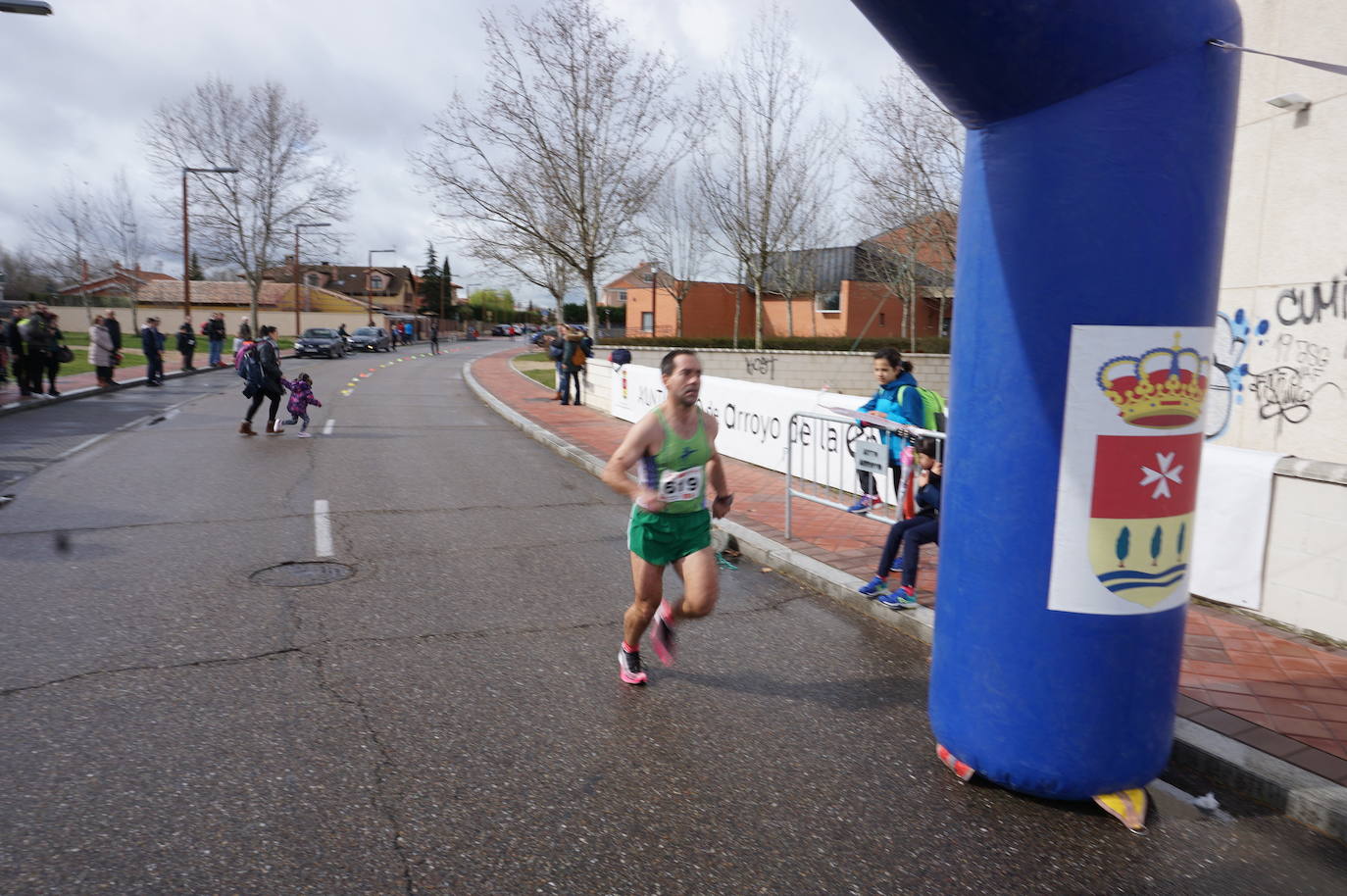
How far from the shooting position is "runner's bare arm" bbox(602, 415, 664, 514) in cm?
426

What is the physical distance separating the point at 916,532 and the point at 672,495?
1.95m

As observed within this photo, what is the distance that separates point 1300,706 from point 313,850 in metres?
4.38

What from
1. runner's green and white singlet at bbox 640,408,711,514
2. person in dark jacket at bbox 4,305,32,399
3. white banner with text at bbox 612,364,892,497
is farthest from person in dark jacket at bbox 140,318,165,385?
runner's green and white singlet at bbox 640,408,711,514

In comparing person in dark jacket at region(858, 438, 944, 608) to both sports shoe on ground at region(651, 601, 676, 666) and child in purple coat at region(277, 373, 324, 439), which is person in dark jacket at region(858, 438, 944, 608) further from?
child in purple coat at region(277, 373, 324, 439)

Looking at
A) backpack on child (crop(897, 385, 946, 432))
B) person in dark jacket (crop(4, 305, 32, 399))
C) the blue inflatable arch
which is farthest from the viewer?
person in dark jacket (crop(4, 305, 32, 399))

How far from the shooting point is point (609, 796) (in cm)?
349

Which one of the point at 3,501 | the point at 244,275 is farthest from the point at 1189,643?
the point at 244,275

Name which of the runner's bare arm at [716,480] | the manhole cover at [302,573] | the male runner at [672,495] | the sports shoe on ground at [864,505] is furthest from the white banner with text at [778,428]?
the manhole cover at [302,573]

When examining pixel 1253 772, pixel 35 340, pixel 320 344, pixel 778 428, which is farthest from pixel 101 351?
pixel 1253 772

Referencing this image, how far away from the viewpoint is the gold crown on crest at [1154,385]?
3229 millimetres

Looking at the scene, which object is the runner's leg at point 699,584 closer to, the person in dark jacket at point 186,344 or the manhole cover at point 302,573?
the manhole cover at point 302,573

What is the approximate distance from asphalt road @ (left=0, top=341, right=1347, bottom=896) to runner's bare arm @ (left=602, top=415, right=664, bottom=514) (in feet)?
3.42

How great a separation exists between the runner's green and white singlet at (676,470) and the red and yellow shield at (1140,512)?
1.88 meters

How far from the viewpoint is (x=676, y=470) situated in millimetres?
4430
